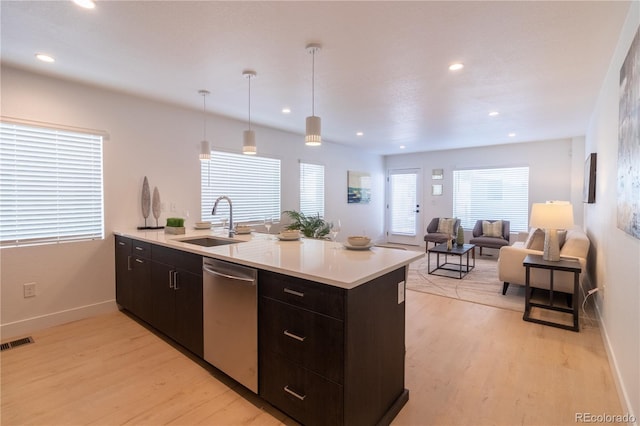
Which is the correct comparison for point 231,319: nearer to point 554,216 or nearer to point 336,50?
point 336,50

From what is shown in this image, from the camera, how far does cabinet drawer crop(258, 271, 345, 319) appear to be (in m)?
1.54

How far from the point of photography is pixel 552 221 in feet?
10.9

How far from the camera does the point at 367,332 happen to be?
1660 millimetres

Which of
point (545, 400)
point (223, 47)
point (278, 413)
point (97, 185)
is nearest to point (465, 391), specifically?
point (545, 400)

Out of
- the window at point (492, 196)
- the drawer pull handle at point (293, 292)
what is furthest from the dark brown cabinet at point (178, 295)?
the window at point (492, 196)

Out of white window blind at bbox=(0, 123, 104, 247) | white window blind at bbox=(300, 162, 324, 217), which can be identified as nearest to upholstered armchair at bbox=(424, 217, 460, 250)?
white window blind at bbox=(300, 162, 324, 217)

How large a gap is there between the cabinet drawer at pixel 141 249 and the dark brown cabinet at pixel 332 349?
1.68m

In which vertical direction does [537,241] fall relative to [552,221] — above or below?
below

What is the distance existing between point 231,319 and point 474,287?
3664 millimetres

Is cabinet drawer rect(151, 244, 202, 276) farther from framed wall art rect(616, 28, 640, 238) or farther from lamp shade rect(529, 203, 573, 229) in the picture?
lamp shade rect(529, 203, 573, 229)

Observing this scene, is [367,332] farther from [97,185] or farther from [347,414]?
[97,185]

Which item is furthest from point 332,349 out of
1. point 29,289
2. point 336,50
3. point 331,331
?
point 29,289

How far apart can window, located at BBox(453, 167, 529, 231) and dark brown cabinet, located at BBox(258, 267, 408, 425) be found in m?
6.18

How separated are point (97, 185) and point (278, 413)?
3123mm
